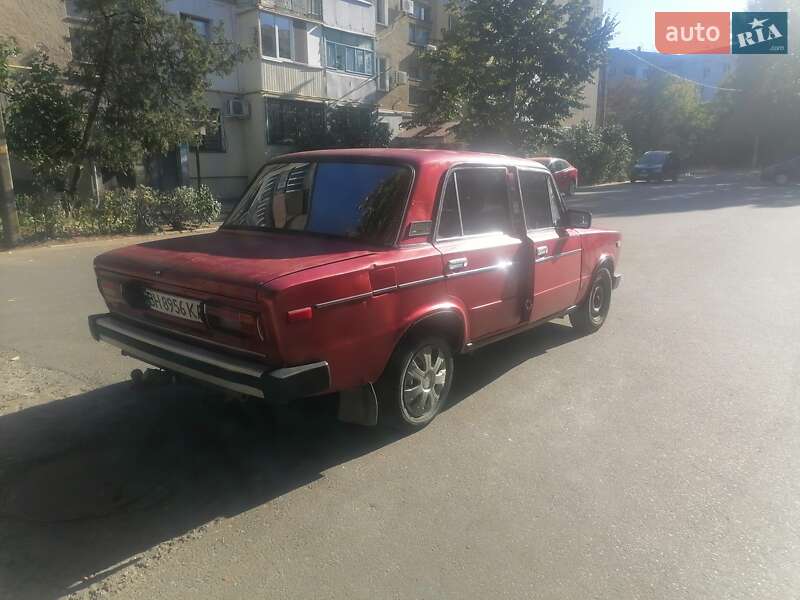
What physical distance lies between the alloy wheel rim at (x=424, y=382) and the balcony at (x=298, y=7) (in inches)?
870

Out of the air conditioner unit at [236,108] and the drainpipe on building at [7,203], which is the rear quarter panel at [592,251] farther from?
the air conditioner unit at [236,108]

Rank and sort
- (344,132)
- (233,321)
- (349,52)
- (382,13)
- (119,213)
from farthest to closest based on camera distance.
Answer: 1. (382,13)
2. (349,52)
3. (344,132)
4. (119,213)
5. (233,321)

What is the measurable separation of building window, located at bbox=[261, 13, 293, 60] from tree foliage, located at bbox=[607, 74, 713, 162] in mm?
33266

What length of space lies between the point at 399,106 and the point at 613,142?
461 inches

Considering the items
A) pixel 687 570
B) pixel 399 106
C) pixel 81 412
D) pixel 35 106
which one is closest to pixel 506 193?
Answer: pixel 687 570

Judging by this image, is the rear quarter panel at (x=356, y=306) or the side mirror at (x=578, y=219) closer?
the rear quarter panel at (x=356, y=306)

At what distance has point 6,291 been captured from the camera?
811 centimetres

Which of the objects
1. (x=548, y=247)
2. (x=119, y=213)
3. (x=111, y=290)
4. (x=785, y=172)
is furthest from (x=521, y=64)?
(x=111, y=290)

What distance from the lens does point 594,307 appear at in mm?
6414

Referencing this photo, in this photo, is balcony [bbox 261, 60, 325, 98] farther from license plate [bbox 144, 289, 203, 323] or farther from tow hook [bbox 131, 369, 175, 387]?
license plate [bbox 144, 289, 203, 323]

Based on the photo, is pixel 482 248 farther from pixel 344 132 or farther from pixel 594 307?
pixel 344 132

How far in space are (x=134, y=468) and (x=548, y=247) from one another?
3.45 meters

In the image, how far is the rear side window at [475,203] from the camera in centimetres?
417

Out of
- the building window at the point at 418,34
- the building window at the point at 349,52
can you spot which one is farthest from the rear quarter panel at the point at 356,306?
the building window at the point at 418,34
